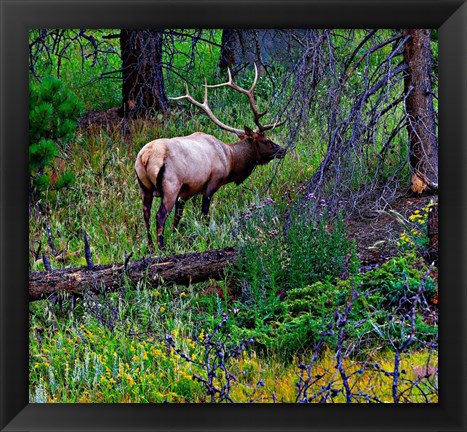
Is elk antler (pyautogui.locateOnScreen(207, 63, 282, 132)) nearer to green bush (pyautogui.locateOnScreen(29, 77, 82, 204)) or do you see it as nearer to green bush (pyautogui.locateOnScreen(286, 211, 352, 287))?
green bush (pyautogui.locateOnScreen(286, 211, 352, 287))

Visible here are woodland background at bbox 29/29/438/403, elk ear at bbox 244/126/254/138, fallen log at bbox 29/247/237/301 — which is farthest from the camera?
elk ear at bbox 244/126/254/138

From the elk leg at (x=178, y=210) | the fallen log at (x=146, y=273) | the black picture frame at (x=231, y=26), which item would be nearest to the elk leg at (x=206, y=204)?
the elk leg at (x=178, y=210)

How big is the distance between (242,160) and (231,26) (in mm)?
877

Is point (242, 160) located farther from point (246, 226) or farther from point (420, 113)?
point (420, 113)

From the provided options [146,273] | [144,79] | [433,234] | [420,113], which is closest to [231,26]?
[144,79]

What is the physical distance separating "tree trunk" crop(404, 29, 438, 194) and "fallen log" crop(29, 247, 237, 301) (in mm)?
1108

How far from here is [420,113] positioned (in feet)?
18.6

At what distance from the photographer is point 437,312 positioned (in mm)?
5230

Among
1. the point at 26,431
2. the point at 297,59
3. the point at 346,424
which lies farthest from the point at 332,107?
the point at 26,431

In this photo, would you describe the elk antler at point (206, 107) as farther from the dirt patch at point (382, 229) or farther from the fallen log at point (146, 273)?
the dirt patch at point (382, 229)

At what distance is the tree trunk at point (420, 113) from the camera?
5.58m

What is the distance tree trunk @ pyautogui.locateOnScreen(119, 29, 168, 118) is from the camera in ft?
19.1

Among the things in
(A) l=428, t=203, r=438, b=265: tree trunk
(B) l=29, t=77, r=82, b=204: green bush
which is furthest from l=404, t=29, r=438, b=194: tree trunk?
(B) l=29, t=77, r=82, b=204: green bush
